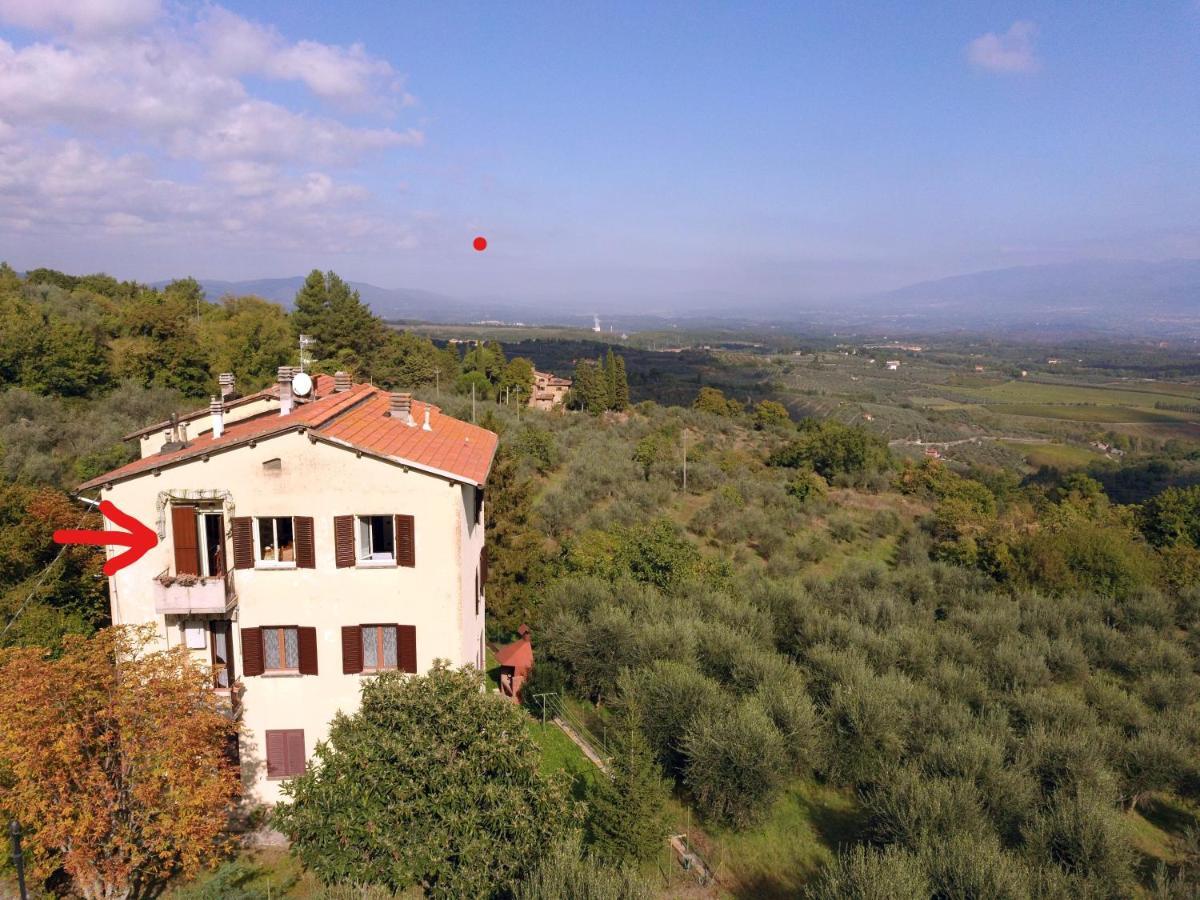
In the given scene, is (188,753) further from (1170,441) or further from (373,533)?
(1170,441)

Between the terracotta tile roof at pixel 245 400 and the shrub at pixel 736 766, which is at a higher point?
the terracotta tile roof at pixel 245 400

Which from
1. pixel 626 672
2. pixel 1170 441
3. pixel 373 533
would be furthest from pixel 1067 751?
pixel 1170 441

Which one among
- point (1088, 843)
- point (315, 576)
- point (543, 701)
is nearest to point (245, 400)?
point (315, 576)

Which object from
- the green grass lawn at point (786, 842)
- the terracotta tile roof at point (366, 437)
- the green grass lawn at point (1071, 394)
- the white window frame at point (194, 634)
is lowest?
the green grass lawn at point (786, 842)

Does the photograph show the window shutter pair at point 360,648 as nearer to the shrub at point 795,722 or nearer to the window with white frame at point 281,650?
the window with white frame at point 281,650

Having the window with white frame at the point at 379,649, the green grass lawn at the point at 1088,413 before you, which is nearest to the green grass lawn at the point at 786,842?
the window with white frame at the point at 379,649

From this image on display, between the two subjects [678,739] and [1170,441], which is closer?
[678,739]

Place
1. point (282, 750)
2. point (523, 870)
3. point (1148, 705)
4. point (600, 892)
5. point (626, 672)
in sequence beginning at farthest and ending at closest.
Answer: point (1148, 705) → point (626, 672) → point (282, 750) → point (523, 870) → point (600, 892)
